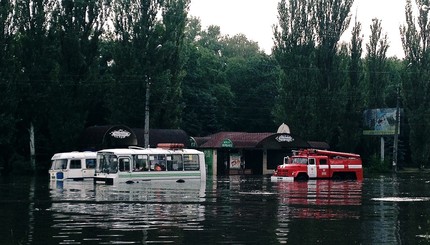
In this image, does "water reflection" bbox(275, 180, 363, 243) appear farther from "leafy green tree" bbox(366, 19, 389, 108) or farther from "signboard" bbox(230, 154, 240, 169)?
"leafy green tree" bbox(366, 19, 389, 108)

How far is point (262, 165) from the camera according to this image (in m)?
70.6

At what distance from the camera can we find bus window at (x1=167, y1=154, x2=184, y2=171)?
Result: 148 feet

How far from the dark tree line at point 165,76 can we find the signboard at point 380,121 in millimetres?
1121

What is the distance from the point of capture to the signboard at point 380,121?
75875 millimetres

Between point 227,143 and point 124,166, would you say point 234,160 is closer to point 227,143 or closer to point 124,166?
point 227,143

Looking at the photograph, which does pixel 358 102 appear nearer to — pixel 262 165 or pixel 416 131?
pixel 416 131

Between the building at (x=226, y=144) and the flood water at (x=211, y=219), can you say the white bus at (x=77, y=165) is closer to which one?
the building at (x=226, y=144)

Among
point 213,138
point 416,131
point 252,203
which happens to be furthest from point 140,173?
point 416,131

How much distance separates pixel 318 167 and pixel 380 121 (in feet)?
90.8

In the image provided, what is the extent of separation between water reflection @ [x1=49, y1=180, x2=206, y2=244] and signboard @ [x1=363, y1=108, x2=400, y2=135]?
4698cm

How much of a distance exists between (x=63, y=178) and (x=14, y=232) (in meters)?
32.4

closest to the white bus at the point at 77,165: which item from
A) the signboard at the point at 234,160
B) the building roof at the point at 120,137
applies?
the building roof at the point at 120,137

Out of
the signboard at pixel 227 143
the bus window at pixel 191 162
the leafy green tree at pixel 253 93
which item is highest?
the leafy green tree at pixel 253 93

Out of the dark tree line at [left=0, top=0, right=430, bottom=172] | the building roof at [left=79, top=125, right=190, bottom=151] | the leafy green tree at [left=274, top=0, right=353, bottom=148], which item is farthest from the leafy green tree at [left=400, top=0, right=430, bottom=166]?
the building roof at [left=79, top=125, right=190, bottom=151]
